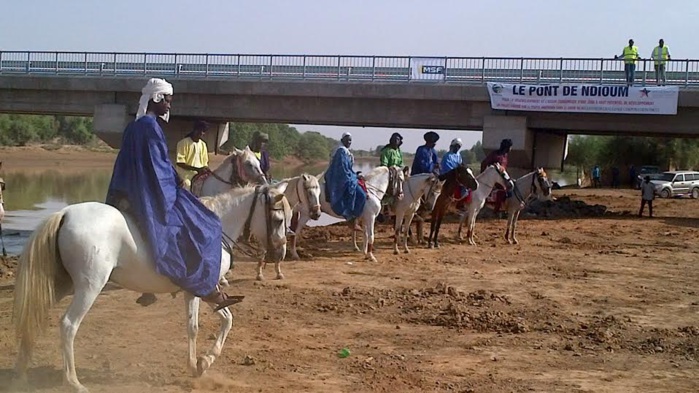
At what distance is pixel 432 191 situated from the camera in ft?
56.0

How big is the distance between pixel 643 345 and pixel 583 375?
63.4 inches

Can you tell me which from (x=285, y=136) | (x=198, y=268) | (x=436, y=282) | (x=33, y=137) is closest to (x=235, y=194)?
(x=198, y=268)

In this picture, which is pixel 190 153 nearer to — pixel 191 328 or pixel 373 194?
pixel 373 194

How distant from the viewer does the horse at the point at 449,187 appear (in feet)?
58.0

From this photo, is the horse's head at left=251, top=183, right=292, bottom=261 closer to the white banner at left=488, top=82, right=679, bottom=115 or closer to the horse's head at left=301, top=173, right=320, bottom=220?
the horse's head at left=301, top=173, right=320, bottom=220

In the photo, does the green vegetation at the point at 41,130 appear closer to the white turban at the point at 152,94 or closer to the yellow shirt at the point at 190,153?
the yellow shirt at the point at 190,153

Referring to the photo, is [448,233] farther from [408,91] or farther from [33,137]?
[33,137]

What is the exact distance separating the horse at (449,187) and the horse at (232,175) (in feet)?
21.7

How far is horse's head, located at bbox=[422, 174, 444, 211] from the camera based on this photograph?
16.8m

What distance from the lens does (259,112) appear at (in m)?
30.3

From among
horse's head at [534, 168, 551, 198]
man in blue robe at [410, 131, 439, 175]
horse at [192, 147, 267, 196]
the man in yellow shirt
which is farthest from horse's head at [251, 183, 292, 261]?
horse's head at [534, 168, 551, 198]

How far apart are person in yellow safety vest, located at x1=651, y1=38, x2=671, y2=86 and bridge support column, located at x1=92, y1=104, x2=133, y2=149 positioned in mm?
18188

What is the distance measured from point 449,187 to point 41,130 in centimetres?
5454

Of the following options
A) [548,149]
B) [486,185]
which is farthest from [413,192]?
[548,149]
